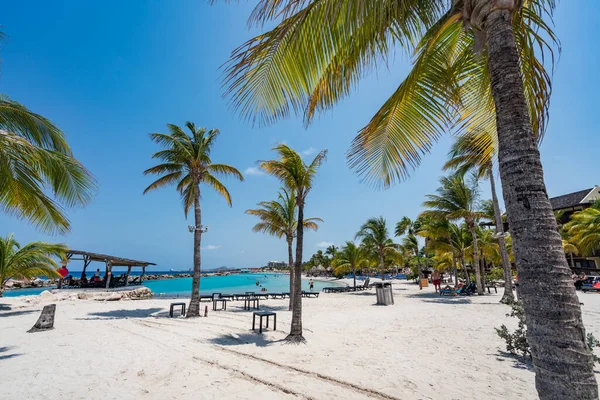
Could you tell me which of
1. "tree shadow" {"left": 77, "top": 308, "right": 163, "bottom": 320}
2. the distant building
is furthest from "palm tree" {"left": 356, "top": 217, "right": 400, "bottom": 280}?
the distant building

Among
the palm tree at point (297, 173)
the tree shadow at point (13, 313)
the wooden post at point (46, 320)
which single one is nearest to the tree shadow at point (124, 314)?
the wooden post at point (46, 320)

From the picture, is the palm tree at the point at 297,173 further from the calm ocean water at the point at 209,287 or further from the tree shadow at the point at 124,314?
the calm ocean water at the point at 209,287

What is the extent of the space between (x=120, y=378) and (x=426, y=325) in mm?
9229

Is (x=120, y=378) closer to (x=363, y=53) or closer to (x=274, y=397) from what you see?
(x=274, y=397)

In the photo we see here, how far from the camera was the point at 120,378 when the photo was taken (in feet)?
17.3

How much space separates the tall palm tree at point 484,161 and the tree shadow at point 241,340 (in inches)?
271

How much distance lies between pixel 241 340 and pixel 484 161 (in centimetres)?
762

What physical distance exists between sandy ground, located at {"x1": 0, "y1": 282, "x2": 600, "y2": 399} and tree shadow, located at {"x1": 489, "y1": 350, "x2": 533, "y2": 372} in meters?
0.06

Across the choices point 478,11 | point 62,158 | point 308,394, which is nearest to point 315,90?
point 478,11

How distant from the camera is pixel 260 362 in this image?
6.18m

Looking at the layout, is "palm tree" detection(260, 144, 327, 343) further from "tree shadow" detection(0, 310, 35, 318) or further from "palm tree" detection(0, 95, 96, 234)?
"tree shadow" detection(0, 310, 35, 318)

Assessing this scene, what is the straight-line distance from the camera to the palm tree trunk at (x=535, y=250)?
73.2 inches

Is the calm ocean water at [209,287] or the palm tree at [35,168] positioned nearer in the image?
the palm tree at [35,168]

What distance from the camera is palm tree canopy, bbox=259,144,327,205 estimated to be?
9273 millimetres
